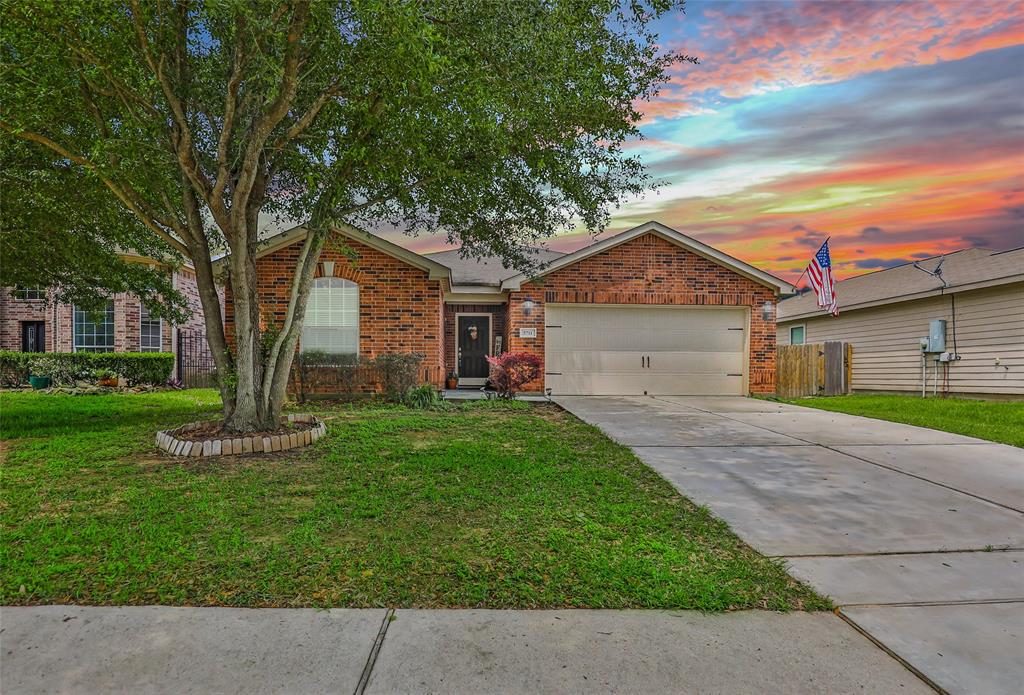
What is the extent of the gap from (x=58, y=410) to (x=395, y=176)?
8.92 meters

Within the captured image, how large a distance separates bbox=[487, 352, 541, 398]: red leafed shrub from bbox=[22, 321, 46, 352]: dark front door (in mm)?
15941

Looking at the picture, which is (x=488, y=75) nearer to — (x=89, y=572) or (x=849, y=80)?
(x=89, y=572)

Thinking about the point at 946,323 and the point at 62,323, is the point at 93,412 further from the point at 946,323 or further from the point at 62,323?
the point at 946,323

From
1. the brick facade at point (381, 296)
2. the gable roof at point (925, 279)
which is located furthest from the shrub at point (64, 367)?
the gable roof at point (925, 279)

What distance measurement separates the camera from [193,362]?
61.4ft

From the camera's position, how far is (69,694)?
2.10 m

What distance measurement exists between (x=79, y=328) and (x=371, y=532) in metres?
18.9

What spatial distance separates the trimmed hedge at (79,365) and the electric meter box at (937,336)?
72.1 feet

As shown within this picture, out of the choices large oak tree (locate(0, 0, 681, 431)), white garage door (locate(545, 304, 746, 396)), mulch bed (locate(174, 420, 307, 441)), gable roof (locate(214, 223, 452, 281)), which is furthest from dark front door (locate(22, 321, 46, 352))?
white garage door (locate(545, 304, 746, 396))

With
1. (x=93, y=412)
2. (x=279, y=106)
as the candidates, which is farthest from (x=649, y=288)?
(x=93, y=412)

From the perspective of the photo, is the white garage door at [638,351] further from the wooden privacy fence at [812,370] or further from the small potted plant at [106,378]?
the small potted plant at [106,378]

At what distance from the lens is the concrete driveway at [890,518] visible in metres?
2.56

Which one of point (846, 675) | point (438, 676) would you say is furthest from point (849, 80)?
point (438, 676)

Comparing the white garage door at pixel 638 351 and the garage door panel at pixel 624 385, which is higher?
the white garage door at pixel 638 351
